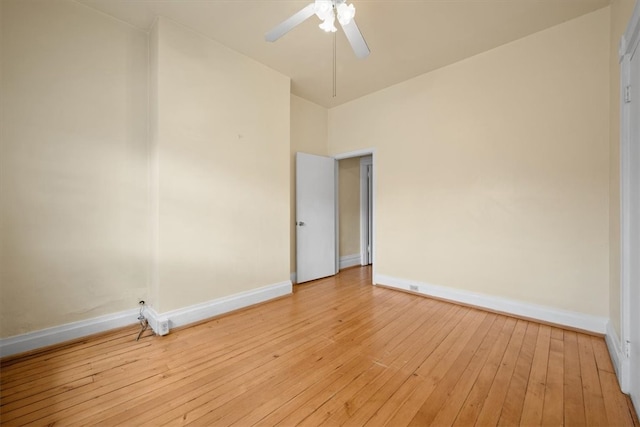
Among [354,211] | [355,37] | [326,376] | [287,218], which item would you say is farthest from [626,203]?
[354,211]

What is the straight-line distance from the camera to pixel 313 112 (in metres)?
4.30

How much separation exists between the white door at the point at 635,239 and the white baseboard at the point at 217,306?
300 cm

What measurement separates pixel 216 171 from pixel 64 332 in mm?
1932

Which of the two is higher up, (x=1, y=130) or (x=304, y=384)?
(x=1, y=130)

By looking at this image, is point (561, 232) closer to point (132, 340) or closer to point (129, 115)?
point (132, 340)

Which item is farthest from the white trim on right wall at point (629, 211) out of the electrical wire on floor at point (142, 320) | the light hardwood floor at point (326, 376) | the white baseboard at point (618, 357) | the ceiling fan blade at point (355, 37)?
the electrical wire on floor at point (142, 320)

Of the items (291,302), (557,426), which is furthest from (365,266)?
(557,426)

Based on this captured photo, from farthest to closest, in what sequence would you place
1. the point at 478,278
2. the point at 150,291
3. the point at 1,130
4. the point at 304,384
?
1. the point at 478,278
2. the point at 150,291
3. the point at 1,130
4. the point at 304,384

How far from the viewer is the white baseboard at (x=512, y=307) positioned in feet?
7.65

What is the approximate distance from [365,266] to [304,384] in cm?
360

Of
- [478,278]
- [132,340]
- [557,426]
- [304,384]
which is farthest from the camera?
[478,278]

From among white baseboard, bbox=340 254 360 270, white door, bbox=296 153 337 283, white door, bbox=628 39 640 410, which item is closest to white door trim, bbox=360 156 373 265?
white baseboard, bbox=340 254 360 270

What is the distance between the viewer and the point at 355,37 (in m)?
1.90

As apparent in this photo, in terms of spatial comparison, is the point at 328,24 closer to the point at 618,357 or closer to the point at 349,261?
the point at 618,357
